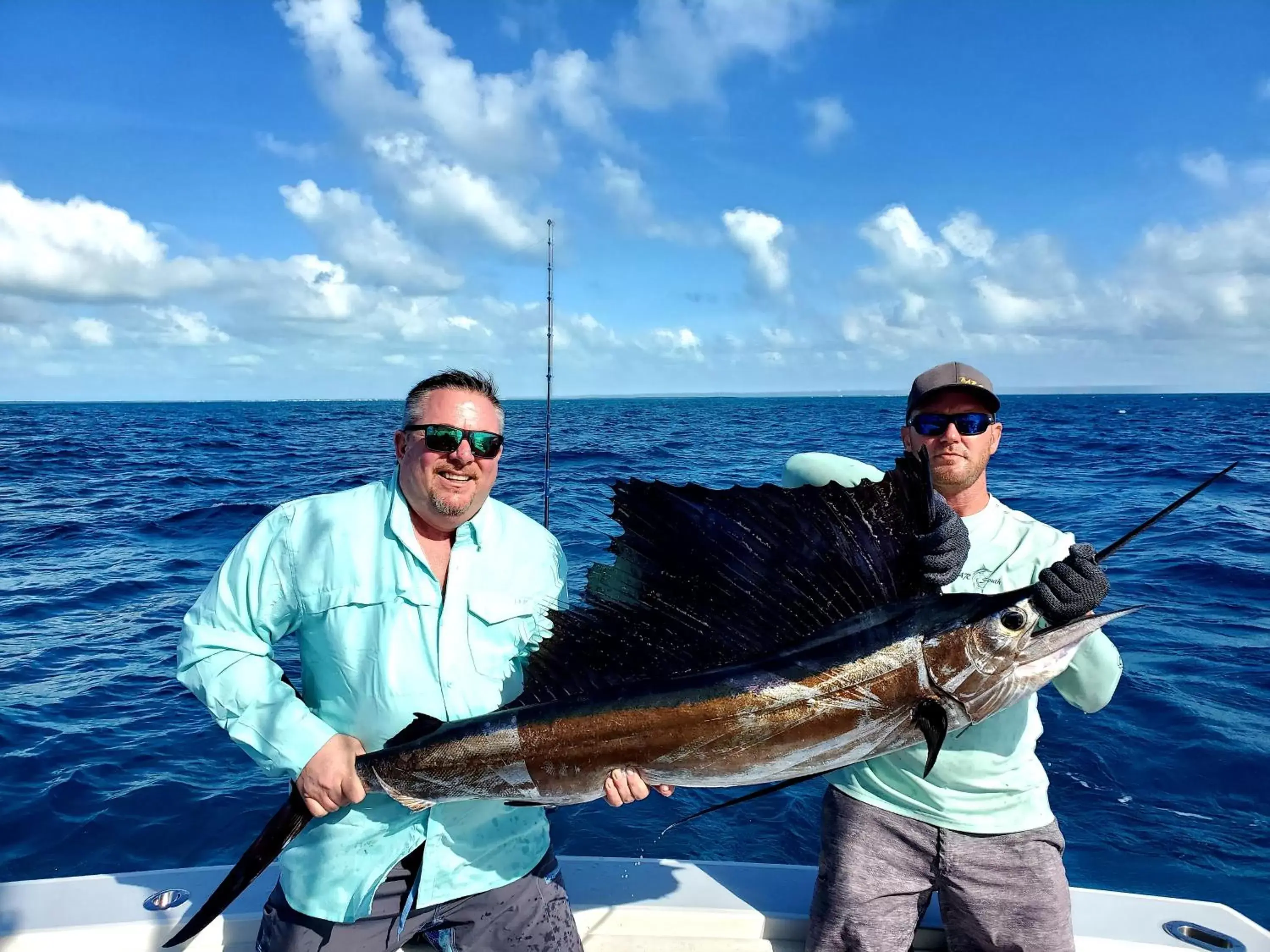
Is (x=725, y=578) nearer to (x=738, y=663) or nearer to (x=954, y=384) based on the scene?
(x=738, y=663)

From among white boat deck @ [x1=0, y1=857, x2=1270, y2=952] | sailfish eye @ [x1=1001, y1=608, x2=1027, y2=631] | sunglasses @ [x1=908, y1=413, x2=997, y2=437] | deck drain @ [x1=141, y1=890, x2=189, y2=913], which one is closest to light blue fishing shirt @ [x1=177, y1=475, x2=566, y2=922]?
white boat deck @ [x1=0, y1=857, x2=1270, y2=952]

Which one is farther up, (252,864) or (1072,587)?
(1072,587)

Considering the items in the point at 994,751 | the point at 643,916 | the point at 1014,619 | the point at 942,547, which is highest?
the point at 942,547

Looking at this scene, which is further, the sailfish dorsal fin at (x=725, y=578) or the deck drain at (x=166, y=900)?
the deck drain at (x=166, y=900)

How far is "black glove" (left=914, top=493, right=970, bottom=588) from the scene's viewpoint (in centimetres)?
170

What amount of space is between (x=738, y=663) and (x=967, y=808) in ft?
2.55

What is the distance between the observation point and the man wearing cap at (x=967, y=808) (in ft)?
6.63

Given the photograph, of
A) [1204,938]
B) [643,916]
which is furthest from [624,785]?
[1204,938]

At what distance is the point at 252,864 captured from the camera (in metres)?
1.74

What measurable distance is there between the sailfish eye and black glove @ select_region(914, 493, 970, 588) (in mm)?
139

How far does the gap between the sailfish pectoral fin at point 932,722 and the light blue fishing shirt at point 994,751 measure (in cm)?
37

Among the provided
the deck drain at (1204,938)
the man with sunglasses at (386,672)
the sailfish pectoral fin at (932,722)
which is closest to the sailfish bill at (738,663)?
the sailfish pectoral fin at (932,722)

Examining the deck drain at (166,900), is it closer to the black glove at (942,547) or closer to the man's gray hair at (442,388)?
the man's gray hair at (442,388)

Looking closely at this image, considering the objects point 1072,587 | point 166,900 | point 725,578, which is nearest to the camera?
point 1072,587
